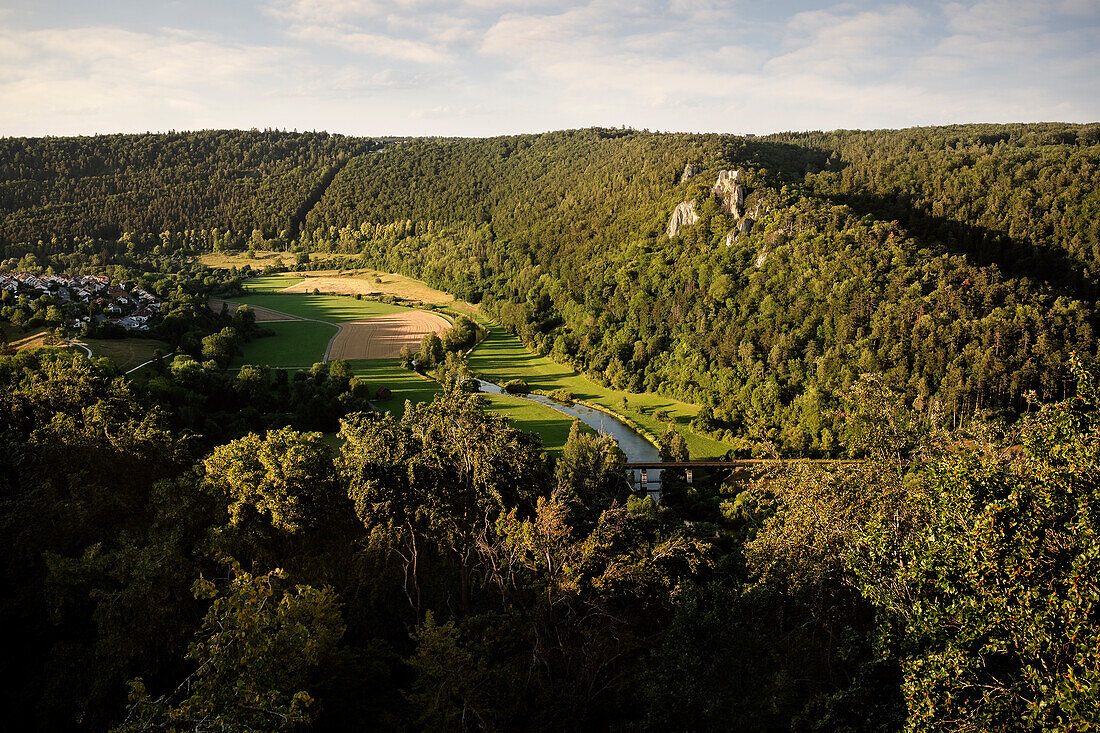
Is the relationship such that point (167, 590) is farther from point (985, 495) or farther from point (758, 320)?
point (758, 320)

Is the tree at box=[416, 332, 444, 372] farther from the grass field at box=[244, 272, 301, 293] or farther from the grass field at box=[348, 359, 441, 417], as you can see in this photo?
the grass field at box=[244, 272, 301, 293]

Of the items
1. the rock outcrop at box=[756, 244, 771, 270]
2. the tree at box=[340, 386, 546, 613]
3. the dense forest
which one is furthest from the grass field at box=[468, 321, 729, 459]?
the tree at box=[340, 386, 546, 613]

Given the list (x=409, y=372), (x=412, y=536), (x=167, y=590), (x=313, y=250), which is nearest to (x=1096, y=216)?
(x=409, y=372)

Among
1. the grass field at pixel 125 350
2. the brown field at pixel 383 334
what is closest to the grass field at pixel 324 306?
the brown field at pixel 383 334

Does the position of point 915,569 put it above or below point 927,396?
above

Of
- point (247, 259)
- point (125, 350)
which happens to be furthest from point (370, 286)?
point (125, 350)

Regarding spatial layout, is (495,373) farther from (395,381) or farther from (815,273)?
(815,273)

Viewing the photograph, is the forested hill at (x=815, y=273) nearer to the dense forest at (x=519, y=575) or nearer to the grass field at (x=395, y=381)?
the dense forest at (x=519, y=575)

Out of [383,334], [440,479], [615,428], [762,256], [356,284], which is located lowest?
[615,428]
